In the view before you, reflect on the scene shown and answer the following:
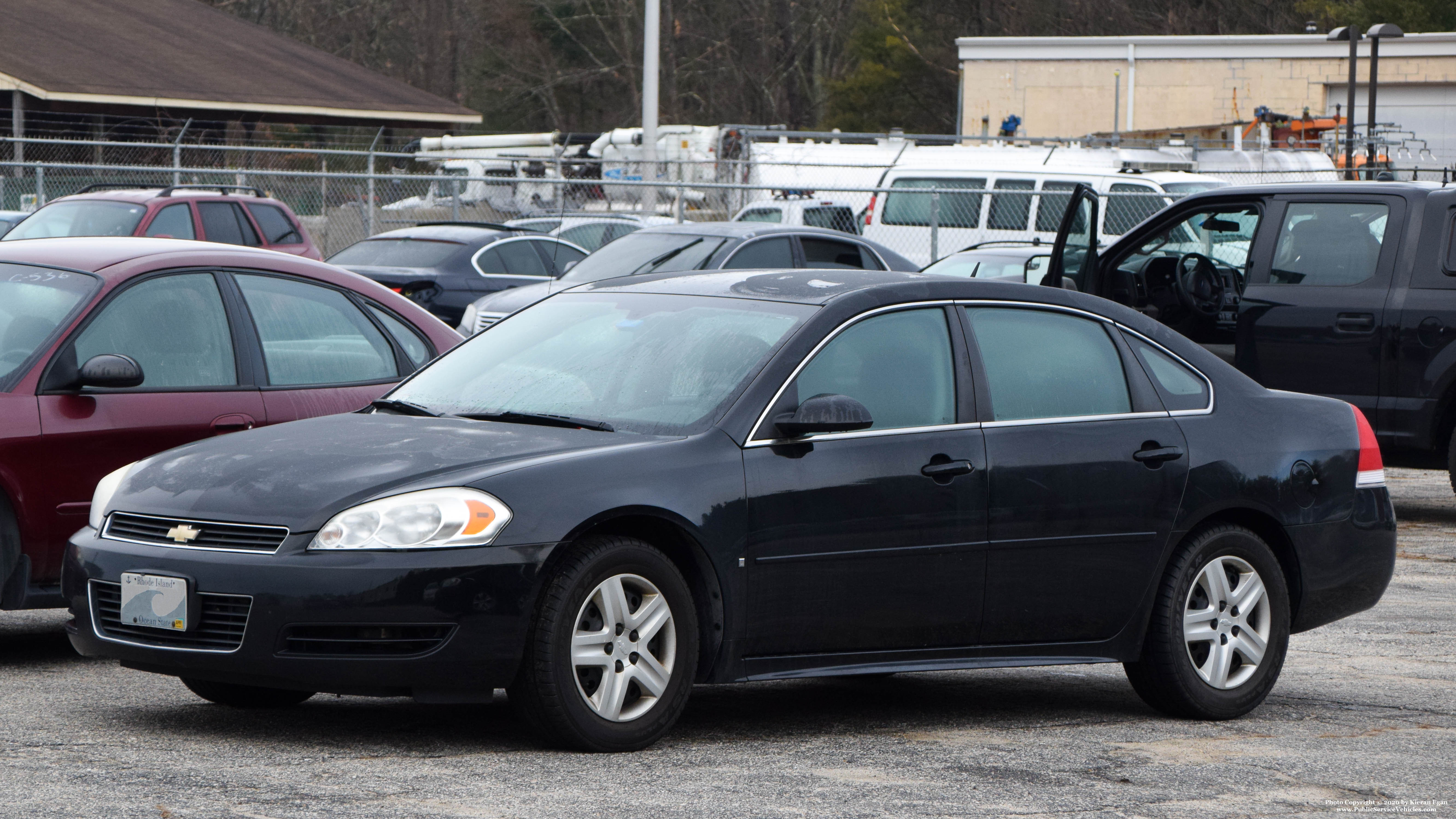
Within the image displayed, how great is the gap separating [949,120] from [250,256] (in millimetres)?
56323

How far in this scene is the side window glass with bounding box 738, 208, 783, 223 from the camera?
1086 inches

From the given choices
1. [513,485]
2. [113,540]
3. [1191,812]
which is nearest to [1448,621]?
[1191,812]

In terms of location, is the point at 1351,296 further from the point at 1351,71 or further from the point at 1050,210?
the point at 1351,71

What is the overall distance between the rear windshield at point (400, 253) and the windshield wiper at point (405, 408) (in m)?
12.8

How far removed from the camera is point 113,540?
18.0ft

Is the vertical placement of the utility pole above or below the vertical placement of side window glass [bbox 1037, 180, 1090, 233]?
above

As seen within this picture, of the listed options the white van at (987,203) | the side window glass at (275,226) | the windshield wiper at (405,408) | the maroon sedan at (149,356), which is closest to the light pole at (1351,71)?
the white van at (987,203)

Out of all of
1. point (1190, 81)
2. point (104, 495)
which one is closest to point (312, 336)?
point (104, 495)

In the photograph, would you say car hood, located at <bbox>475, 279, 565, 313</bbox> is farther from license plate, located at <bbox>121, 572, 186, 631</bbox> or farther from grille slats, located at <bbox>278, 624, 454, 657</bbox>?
grille slats, located at <bbox>278, 624, 454, 657</bbox>

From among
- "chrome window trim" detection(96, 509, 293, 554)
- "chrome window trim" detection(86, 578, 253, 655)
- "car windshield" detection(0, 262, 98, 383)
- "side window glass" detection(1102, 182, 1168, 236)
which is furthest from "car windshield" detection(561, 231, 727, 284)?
"chrome window trim" detection(86, 578, 253, 655)

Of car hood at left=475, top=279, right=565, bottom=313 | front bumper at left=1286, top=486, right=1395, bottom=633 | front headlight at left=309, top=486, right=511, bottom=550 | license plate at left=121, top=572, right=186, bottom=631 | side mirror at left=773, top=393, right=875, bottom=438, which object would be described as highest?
side mirror at left=773, top=393, right=875, bottom=438

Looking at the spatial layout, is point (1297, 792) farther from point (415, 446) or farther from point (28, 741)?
point (28, 741)

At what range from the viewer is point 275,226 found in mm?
19500

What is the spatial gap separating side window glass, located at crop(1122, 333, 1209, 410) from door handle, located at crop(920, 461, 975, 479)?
3.05 ft
